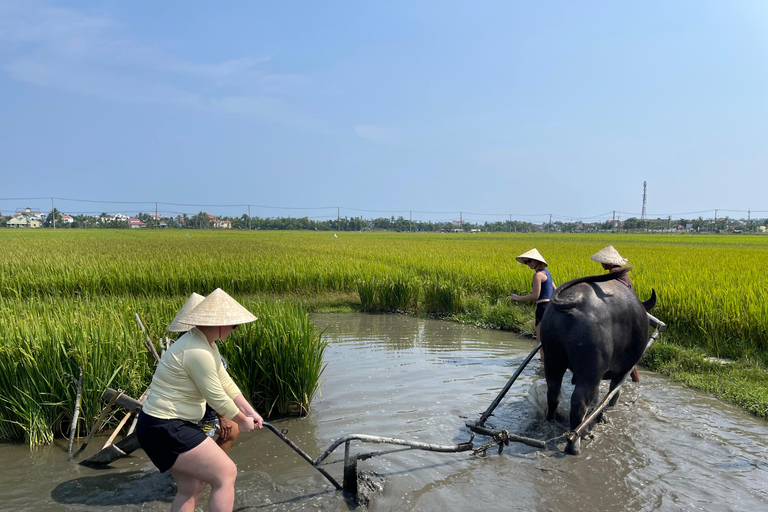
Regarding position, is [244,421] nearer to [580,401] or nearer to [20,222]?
[580,401]

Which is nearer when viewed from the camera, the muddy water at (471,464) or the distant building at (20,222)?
the muddy water at (471,464)

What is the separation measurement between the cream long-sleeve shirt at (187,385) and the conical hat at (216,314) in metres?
0.11

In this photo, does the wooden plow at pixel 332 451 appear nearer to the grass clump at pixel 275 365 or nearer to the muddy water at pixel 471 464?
the muddy water at pixel 471 464

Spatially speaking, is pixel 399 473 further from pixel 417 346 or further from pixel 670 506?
pixel 417 346

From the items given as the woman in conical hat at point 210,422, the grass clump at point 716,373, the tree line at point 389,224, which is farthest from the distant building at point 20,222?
the grass clump at point 716,373

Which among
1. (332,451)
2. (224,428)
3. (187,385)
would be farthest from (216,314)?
(332,451)

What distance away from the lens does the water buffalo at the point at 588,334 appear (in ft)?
11.9

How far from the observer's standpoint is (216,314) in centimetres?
262

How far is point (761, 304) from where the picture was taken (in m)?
6.34

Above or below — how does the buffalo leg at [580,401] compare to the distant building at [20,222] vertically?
below

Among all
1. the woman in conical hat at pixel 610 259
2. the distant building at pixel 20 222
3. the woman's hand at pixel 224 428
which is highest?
the distant building at pixel 20 222

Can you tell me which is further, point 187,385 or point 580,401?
point 580,401

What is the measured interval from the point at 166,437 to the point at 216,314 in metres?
0.63

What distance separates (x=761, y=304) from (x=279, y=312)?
5.80 metres
